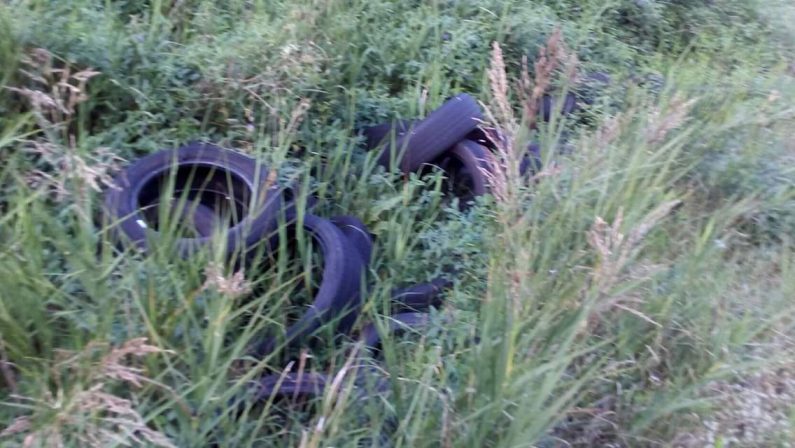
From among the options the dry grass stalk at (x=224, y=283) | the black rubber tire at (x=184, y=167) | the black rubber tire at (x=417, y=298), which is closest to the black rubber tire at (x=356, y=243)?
the black rubber tire at (x=417, y=298)

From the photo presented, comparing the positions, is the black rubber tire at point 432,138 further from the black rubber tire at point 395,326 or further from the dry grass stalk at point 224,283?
the dry grass stalk at point 224,283

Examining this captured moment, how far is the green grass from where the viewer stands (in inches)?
97.3

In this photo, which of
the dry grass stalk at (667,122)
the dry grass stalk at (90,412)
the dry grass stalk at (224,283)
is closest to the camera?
the dry grass stalk at (90,412)

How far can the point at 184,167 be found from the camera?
142 inches

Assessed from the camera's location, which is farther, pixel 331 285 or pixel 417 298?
pixel 417 298

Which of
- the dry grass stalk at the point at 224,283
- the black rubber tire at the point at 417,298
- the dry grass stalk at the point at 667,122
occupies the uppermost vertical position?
the dry grass stalk at the point at 667,122

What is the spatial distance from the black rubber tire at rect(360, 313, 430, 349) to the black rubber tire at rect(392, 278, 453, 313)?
0.17 meters

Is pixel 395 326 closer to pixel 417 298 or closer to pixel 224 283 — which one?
pixel 417 298

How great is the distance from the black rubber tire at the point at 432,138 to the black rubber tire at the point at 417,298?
0.81 metres

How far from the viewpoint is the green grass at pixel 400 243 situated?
2471 millimetres

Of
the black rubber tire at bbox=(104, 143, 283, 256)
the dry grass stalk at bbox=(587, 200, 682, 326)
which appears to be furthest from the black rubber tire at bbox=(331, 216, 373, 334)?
the dry grass stalk at bbox=(587, 200, 682, 326)

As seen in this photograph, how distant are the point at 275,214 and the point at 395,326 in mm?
603

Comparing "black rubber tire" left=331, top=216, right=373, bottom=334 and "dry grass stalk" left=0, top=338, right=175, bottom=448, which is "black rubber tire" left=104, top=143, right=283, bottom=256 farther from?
"dry grass stalk" left=0, top=338, right=175, bottom=448

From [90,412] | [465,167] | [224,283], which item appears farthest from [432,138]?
[90,412]
